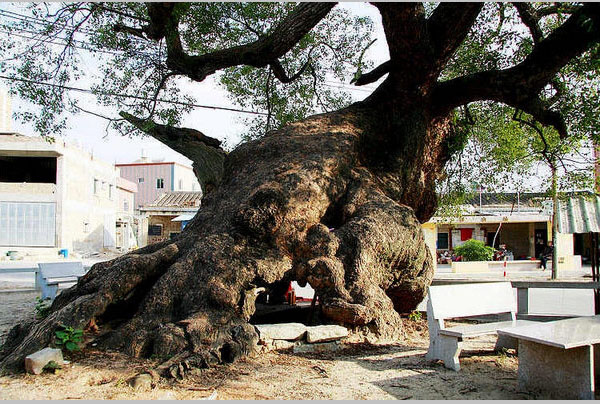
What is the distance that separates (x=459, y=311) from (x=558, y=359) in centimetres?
136

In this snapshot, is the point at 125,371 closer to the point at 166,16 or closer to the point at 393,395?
the point at 393,395

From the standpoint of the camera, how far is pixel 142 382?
159 inches

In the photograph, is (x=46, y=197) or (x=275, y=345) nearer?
(x=275, y=345)

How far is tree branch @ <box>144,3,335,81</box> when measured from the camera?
7797mm

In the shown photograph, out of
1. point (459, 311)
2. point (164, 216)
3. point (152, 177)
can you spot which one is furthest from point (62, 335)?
point (152, 177)

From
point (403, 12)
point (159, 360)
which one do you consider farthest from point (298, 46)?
point (159, 360)

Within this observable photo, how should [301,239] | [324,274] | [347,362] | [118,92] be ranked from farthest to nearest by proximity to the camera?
[118,92]
[301,239]
[324,274]
[347,362]

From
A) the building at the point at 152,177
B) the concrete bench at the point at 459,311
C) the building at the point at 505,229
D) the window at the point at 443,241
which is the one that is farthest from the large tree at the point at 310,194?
the building at the point at 152,177

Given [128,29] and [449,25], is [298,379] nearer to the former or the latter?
[449,25]

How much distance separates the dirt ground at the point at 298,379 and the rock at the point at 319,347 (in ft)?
0.29

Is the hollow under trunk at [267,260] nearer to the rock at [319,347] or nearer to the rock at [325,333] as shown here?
the rock at [325,333]

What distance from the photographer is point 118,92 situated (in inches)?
388

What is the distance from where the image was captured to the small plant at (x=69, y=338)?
15.7ft

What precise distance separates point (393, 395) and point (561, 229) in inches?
206
